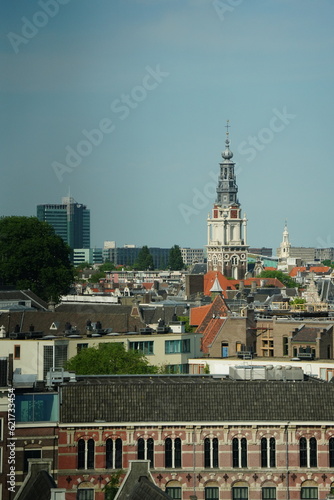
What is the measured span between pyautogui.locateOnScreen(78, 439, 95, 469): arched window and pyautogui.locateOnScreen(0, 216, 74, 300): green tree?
97.0 m

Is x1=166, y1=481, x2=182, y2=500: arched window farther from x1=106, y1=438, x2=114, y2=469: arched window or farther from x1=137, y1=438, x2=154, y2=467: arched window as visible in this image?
x1=106, y1=438, x2=114, y2=469: arched window

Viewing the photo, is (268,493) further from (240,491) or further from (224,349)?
(224,349)

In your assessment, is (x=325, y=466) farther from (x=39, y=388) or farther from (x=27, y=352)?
(x=27, y=352)

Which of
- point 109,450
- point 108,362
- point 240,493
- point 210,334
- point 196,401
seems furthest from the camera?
point 210,334

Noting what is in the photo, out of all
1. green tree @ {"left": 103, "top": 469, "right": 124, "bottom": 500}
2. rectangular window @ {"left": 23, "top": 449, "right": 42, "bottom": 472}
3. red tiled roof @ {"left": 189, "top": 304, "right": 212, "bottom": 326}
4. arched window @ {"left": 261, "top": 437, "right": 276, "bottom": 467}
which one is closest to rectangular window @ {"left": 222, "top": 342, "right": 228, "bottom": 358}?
red tiled roof @ {"left": 189, "top": 304, "right": 212, "bottom": 326}

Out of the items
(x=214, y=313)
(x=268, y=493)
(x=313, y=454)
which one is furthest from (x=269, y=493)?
(x=214, y=313)

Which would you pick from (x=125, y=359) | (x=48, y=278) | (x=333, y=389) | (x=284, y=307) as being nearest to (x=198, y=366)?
(x=125, y=359)

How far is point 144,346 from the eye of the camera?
89.7m

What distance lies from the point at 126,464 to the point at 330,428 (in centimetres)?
711

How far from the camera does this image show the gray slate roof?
2105 inches

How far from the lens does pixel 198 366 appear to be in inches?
3374

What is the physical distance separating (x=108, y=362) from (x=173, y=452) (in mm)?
23771

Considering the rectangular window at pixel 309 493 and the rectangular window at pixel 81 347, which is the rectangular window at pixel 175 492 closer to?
the rectangular window at pixel 309 493

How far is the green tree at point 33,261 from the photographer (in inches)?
6132
